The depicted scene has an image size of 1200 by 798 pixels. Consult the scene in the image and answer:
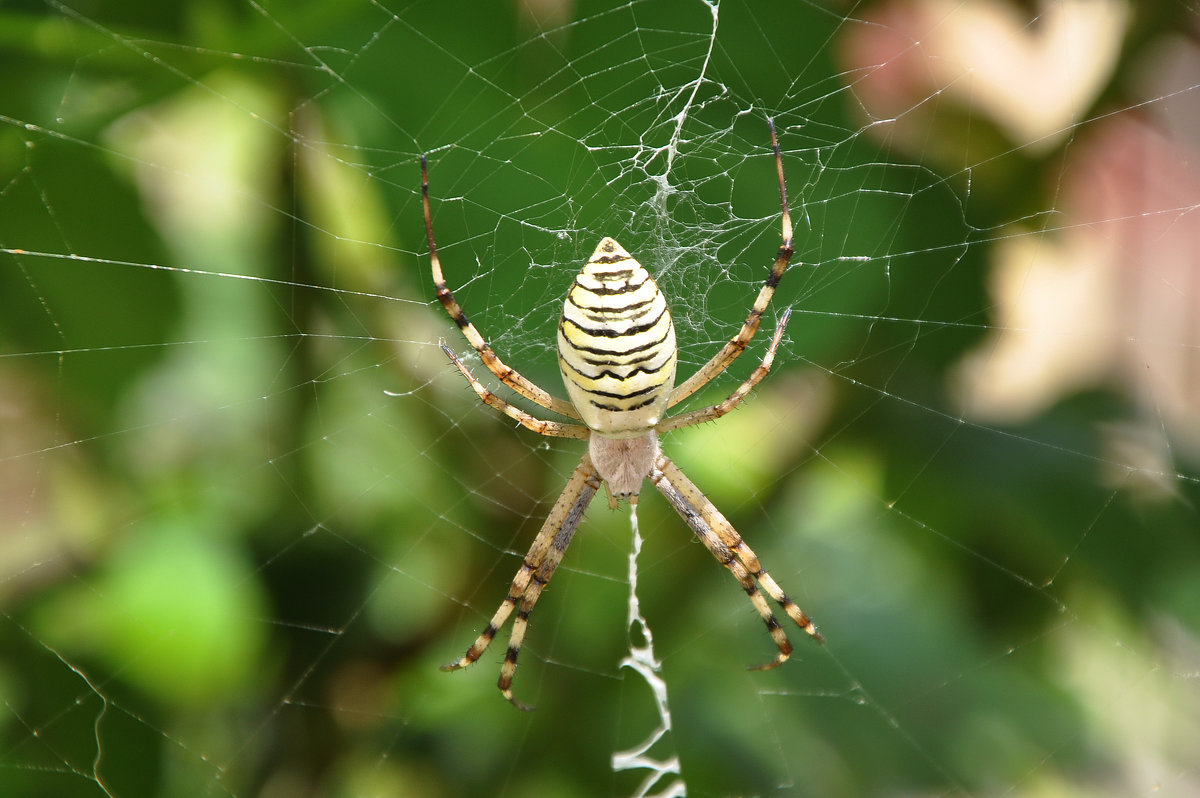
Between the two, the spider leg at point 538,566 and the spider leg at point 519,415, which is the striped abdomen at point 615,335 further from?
the spider leg at point 538,566

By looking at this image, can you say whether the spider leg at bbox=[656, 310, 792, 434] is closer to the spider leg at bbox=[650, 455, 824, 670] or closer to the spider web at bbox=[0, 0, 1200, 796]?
the spider web at bbox=[0, 0, 1200, 796]

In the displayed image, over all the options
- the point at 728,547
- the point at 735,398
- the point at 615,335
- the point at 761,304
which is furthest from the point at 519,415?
the point at 728,547

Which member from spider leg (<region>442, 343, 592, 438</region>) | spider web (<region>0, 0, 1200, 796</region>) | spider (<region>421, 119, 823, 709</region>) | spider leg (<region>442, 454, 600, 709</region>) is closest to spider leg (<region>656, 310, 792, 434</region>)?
spider (<region>421, 119, 823, 709</region>)

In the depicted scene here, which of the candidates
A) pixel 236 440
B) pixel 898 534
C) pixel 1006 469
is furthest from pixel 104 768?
pixel 1006 469

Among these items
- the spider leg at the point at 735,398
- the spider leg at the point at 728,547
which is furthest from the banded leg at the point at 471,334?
the spider leg at the point at 728,547

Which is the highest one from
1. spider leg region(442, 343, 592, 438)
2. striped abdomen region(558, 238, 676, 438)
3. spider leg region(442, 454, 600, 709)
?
striped abdomen region(558, 238, 676, 438)
